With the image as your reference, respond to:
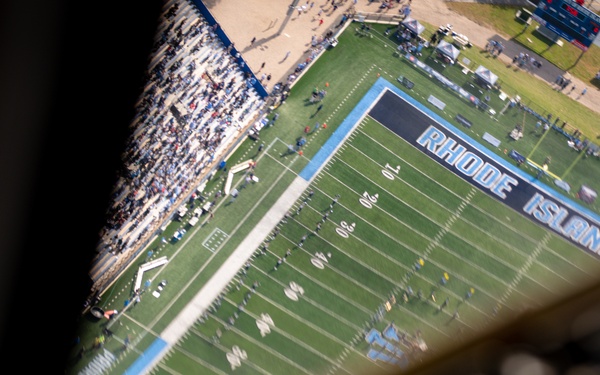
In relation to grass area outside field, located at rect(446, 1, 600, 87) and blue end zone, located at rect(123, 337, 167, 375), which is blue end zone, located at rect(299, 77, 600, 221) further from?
blue end zone, located at rect(123, 337, 167, 375)

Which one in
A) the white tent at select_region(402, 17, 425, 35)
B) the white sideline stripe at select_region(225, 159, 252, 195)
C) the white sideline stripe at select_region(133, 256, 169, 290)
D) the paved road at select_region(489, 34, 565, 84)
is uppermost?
the paved road at select_region(489, 34, 565, 84)

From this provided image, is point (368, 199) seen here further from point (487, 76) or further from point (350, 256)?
point (487, 76)

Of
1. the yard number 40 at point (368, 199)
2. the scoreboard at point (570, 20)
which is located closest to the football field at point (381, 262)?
the yard number 40 at point (368, 199)

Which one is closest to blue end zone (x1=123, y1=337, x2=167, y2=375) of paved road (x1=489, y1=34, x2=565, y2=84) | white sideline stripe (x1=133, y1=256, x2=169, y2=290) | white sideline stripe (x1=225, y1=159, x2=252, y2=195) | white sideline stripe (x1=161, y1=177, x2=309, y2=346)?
white sideline stripe (x1=161, y1=177, x2=309, y2=346)

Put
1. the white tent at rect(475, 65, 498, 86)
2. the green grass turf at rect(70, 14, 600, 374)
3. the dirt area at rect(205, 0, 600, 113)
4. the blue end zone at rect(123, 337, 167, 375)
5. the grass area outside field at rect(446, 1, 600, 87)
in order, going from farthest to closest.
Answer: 1. the grass area outside field at rect(446, 1, 600, 87)
2. the white tent at rect(475, 65, 498, 86)
3. the dirt area at rect(205, 0, 600, 113)
4. the green grass turf at rect(70, 14, 600, 374)
5. the blue end zone at rect(123, 337, 167, 375)

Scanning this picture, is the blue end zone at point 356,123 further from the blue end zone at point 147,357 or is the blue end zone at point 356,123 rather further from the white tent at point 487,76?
the blue end zone at point 147,357
